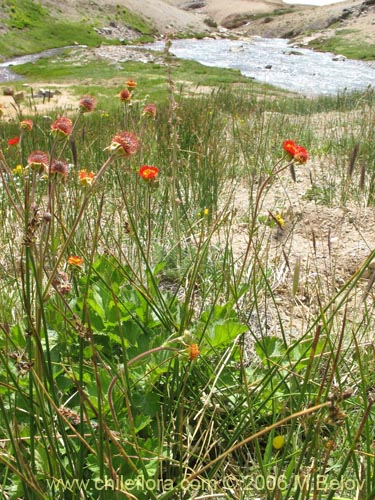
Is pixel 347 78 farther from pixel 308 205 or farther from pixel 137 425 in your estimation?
pixel 137 425

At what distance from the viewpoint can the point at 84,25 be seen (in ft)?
138

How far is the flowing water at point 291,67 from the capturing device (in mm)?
20078

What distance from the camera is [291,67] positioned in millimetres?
27641

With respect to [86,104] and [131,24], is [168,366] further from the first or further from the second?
[131,24]

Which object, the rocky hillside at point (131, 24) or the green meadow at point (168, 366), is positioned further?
the rocky hillside at point (131, 24)

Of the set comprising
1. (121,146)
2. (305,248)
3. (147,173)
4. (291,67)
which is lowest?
(305,248)

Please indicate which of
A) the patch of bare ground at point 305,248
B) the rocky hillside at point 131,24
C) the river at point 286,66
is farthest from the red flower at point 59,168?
the rocky hillside at point 131,24

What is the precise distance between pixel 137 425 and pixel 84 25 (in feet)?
155

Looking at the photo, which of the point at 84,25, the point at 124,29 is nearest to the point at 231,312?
the point at 84,25

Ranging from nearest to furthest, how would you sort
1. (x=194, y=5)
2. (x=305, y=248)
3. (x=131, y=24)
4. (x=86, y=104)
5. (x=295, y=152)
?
(x=295, y=152) < (x=86, y=104) < (x=305, y=248) < (x=131, y=24) < (x=194, y=5)

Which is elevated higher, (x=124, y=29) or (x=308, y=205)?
(x=124, y=29)

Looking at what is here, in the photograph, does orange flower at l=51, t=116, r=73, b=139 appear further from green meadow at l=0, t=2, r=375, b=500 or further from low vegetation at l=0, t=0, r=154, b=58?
low vegetation at l=0, t=0, r=154, b=58

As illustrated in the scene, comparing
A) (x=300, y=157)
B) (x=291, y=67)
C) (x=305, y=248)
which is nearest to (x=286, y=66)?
(x=291, y=67)

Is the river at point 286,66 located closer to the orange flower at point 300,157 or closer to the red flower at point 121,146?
the orange flower at point 300,157
